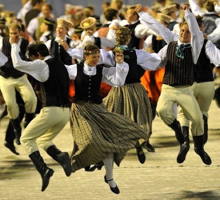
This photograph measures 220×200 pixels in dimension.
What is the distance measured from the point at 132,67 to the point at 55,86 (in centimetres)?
147

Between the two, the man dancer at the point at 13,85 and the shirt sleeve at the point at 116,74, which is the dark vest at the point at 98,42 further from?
the shirt sleeve at the point at 116,74

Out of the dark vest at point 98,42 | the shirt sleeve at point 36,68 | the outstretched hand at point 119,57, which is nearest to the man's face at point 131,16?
the dark vest at point 98,42

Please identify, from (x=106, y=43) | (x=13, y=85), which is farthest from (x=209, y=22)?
(x=13, y=85)

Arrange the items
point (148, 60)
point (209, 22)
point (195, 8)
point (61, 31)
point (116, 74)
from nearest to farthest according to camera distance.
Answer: point (116, 74) → point (148, 60) → point (61, 31) → point (195, 8) → point (209, 22)

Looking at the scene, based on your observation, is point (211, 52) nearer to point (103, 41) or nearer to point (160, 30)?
point (160, 30)

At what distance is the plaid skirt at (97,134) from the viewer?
9562mm

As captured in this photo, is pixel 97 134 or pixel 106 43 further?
pixel 106 43

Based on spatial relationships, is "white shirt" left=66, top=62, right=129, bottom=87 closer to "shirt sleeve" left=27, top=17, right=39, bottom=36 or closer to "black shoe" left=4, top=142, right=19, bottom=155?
"black shoe" left=4, top=142, right=19, bottom=155

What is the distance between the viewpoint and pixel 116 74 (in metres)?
10.3

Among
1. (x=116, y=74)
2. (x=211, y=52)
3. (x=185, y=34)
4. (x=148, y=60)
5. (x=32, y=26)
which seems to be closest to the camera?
(x=116, y=74)

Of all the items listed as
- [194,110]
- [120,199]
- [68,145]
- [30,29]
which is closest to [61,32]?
[68,145]

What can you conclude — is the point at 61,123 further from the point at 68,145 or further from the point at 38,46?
the point at 68,145

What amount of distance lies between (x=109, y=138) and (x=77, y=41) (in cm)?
534

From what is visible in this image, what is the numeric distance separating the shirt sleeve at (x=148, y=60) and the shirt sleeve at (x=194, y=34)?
0.38 meters
